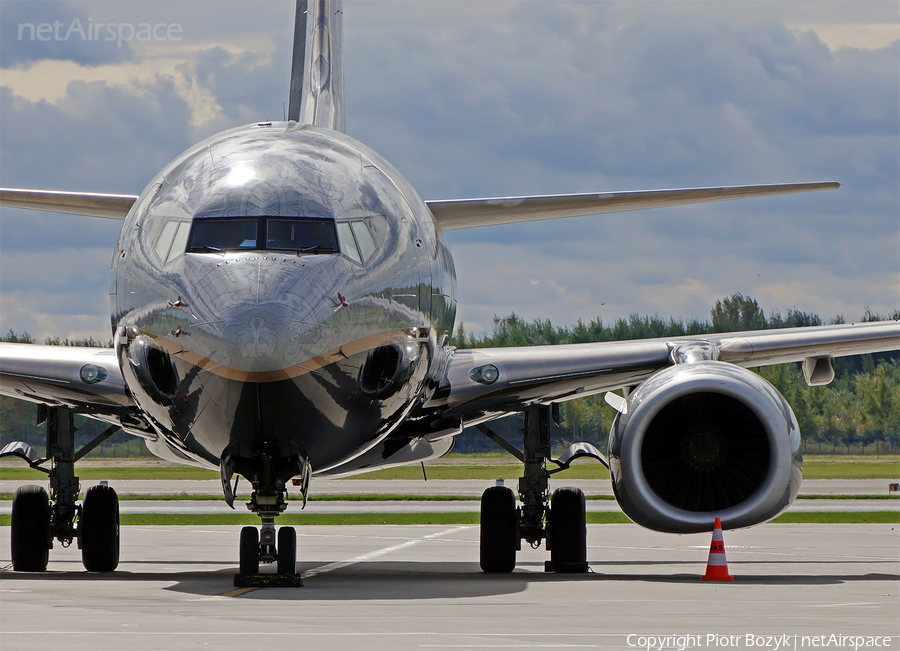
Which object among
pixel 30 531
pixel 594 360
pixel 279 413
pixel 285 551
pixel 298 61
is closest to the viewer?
pixel 279 413

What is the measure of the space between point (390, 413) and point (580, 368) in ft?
10.6

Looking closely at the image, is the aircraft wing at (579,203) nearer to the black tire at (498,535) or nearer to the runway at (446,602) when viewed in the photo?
the black tire at (498,535)

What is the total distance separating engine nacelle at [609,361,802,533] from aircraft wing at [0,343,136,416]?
4.89 m

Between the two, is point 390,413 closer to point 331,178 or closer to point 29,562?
point 331,178

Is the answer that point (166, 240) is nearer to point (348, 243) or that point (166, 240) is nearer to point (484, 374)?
point (348, 243)

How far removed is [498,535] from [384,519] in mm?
13334

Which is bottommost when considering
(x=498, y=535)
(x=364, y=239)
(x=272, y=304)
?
(x=498, y=535)

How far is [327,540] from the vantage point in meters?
21.3

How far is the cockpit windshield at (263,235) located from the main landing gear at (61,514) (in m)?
5.27

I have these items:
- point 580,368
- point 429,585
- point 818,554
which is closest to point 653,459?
point 580,368

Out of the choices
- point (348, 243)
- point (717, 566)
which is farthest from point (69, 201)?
point (717, 566)

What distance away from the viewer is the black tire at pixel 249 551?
12.2 meters

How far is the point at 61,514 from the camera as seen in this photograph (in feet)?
49.6

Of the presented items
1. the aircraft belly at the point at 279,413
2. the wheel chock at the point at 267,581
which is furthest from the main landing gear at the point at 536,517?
the aircraft belly at the point at 279,413
